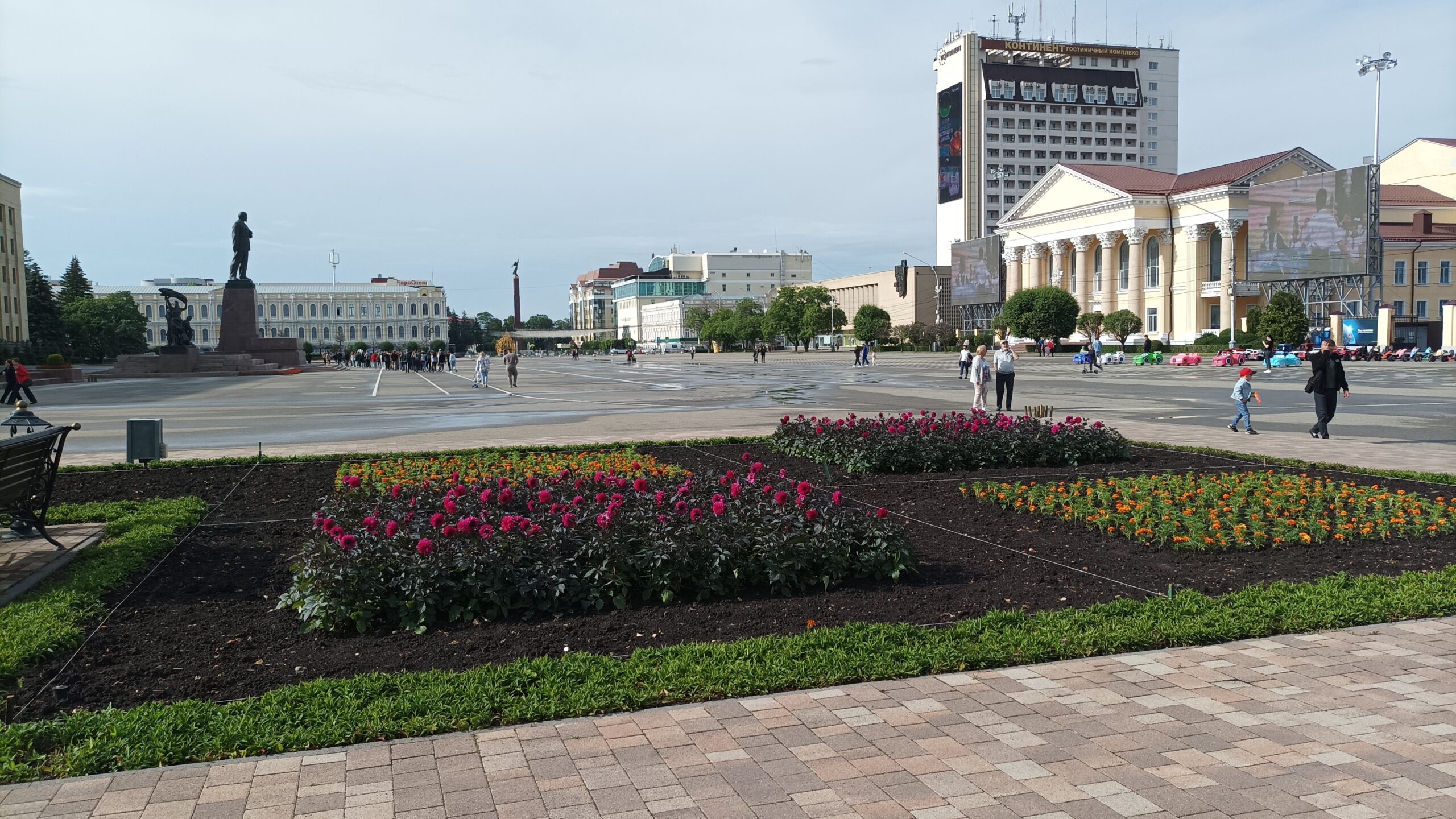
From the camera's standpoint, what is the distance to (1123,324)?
87500 mm

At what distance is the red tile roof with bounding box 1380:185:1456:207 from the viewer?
91750 millimetres

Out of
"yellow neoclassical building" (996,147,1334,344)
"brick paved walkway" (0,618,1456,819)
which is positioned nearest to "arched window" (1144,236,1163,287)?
"yellow neoclassical building" (996,147,1334,344)

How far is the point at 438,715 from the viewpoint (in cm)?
452

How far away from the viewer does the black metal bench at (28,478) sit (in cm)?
735

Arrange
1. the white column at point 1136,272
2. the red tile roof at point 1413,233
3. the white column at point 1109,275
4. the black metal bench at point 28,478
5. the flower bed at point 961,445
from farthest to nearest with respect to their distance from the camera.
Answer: the white column at point 1109,275 < the white column at point 1136,272 < the red tile roof at point 1413,233 < the flower bed at point 961,445 < the black metal bench at point 28,478

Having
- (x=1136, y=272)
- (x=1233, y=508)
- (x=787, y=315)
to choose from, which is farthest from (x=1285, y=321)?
(x=787, y=315)

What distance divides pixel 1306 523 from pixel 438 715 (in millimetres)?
7196

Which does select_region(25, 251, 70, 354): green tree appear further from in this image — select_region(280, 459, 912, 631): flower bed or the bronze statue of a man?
select_region(280, 459, 912, 631): flower bed

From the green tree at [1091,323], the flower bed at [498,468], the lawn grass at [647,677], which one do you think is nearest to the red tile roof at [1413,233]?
the green tree at [1091,323]

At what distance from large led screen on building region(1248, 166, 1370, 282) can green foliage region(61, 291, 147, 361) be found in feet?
282

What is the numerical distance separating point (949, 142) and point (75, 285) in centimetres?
11047

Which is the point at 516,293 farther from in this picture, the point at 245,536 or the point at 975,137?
the point at 245,536

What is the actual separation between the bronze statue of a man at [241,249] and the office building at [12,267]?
21959 millimetres

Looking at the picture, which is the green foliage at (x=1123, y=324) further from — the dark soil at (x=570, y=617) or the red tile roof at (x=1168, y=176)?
the dark soil at (x=570, y=617)
